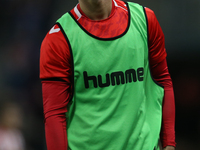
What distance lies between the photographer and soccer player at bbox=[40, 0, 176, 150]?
0.82 m

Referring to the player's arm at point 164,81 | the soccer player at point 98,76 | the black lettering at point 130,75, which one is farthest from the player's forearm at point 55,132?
the player's arm at point 164,81

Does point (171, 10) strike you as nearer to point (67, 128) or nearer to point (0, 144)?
point (67, 128)

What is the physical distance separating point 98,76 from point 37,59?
46.0 inches

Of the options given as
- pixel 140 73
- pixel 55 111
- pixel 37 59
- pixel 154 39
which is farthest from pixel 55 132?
pixel 37 59

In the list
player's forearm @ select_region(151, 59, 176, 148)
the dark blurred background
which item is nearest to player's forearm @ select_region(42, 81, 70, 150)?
player's forearm @ select_region(151, 59, 176, 148)

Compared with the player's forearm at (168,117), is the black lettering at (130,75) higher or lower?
higher

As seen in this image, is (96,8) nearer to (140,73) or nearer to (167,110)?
(140,73)

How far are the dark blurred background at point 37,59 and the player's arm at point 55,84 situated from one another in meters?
0.93

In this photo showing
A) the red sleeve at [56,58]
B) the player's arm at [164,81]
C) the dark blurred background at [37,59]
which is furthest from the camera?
the dark blurred background at [37,59]

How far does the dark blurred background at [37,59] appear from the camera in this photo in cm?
165

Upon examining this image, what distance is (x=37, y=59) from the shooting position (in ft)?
6.27

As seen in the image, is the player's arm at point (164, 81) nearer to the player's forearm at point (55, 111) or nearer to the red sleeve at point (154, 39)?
the red sleeve at point (154, 39)

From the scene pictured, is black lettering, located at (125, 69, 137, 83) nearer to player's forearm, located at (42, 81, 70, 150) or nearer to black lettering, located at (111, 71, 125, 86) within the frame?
black lettering, located at (111, 71, 125, 86)

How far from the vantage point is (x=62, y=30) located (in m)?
0.82
